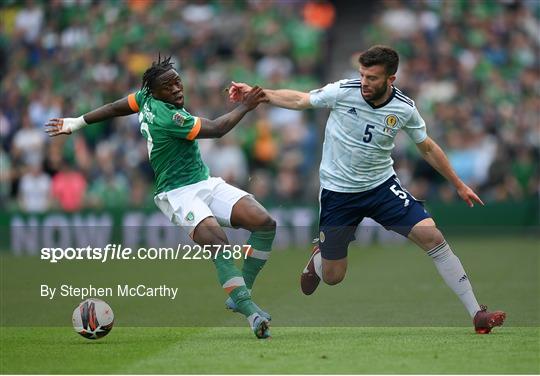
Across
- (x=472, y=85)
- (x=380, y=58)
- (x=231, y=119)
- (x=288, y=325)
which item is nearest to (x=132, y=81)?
(x=472, y=85)

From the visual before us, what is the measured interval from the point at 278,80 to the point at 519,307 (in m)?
11.5

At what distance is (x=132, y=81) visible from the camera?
2369cm

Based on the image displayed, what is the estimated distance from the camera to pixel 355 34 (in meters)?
25.6

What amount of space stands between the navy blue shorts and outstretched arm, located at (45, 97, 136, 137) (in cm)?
196

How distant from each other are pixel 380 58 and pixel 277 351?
Result: 2.62 metres

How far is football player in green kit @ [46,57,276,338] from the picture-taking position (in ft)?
32.4

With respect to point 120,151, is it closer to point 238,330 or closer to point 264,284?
point 264,284

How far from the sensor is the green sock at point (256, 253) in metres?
10.4

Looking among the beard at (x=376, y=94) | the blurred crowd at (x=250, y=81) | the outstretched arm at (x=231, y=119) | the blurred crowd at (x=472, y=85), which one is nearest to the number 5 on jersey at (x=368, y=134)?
the beard at (x=376, y=94)

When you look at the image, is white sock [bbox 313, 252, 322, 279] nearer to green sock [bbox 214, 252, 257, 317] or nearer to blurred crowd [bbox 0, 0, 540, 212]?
green sock [bbox 214, 252, 257, 317]

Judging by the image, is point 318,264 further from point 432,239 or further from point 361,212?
point 432,239

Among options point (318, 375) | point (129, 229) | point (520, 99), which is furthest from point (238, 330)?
point (520, 99)

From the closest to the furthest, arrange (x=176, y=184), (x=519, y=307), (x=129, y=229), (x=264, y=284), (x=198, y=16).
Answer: (x=176, y=184), (x=519, y=307), (x=264, y=284), (x=129, y=229), (x=198, y=16)
